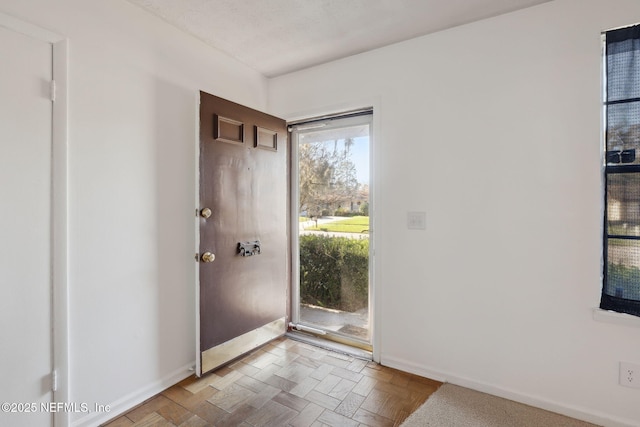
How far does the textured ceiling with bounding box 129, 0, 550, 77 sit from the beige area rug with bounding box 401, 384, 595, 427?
96.0 inches

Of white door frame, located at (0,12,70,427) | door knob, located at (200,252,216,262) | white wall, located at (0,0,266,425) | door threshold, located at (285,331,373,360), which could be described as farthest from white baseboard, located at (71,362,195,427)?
door threshold, located at (285,331,373,360)

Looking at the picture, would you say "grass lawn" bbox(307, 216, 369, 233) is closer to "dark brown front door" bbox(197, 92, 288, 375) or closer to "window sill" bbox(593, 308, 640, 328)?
"dark brown front door" bbox(197, 92, 288, 375)

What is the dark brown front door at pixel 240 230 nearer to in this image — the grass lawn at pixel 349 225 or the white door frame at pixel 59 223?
the grass lawn at pixel 349 225

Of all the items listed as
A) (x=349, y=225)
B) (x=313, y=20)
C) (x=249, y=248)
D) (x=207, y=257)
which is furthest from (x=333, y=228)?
(x=313, y=20)

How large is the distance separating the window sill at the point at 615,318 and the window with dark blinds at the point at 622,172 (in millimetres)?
32

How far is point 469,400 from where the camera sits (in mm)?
1924

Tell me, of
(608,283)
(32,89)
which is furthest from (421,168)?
(32,89)

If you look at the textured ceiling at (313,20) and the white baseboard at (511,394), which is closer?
the white baseboard at (511,394)

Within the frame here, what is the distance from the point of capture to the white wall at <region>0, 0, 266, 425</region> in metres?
1.65

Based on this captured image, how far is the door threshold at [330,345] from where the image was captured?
2525mm

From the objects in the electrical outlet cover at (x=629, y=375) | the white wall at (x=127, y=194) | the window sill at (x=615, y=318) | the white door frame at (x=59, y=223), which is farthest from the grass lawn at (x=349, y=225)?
the white door frame at (x=59, y=223)

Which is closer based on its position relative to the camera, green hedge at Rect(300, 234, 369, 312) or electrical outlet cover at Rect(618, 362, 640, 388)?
electrical outlet cover at Rect(618, 362, 640, 388)

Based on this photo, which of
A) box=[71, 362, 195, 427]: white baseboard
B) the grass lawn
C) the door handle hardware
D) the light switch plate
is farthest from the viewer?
the grass lawn

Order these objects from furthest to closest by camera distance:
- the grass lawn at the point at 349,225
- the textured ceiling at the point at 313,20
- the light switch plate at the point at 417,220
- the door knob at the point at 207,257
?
the grass lawn at the point at 349,225, the light switch plate at the point at 417,220, the door knob at the point at 207,257, the textured ceiling at the point at 313,20
